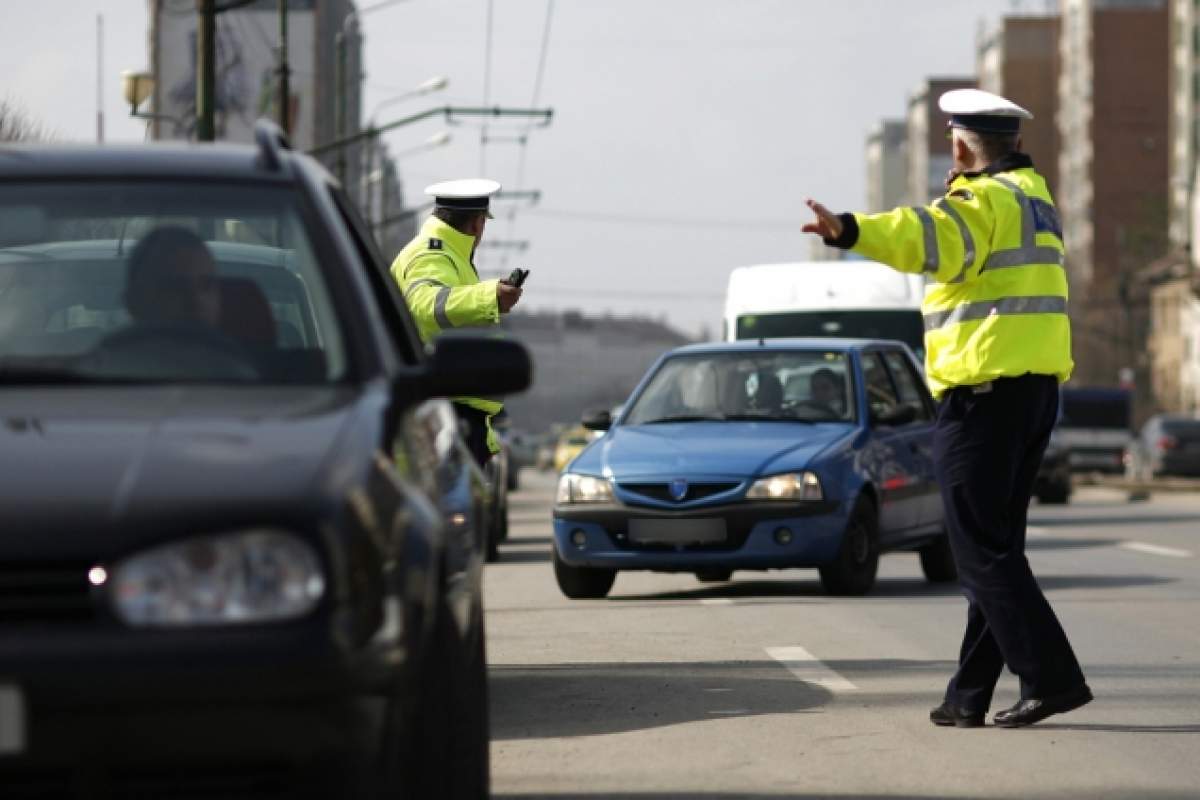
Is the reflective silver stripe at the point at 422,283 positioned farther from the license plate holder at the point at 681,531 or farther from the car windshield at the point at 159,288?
the license plate holder at the point at 681,531

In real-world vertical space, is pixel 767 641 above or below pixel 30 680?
below

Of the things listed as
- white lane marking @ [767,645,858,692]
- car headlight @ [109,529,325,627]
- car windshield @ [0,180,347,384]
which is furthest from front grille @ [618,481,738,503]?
car headlight @ [109,529,325,627]

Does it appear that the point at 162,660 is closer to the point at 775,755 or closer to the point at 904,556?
the point at 775,755

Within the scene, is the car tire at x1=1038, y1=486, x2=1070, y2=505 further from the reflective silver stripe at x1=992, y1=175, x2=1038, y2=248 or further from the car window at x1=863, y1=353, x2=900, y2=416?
the reflective silver stripe at x1=992, y1=175, x2=1038, y2=248

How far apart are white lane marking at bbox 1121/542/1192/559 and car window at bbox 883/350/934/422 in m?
3.91

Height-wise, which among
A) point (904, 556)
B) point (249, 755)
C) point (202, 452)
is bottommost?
point (904, 556)

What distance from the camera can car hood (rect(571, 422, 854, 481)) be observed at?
48.7 ft

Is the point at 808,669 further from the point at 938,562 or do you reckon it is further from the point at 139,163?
the point at 938,562

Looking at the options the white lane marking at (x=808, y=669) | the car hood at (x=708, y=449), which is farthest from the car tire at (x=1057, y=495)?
the white lane marking at (x=808, y=669)

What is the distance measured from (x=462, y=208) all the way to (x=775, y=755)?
3.72 m

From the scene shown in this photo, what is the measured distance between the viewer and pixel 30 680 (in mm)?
4445

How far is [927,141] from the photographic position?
178 m

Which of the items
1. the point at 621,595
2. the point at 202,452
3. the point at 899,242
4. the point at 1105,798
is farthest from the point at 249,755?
the point at 621,595

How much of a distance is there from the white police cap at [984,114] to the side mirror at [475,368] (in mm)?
3046
